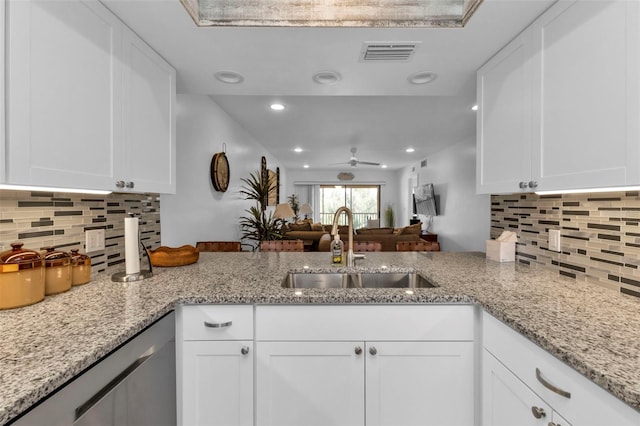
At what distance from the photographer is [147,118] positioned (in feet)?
5.29

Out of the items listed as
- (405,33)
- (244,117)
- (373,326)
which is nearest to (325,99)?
(244,117)

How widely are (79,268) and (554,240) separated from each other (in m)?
2.28

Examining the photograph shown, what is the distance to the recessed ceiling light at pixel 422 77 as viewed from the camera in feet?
6.46

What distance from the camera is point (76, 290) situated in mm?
1311

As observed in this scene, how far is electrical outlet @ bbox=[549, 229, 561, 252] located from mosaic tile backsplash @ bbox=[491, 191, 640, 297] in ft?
0.07

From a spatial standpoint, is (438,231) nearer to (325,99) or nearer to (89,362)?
(325,99)

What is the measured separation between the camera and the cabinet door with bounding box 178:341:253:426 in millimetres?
1314


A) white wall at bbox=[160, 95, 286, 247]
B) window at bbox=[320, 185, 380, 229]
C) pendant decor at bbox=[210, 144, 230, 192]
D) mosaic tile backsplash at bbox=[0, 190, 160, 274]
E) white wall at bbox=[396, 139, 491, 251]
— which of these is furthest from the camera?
window at bbox=[320, 185, 380, 229]

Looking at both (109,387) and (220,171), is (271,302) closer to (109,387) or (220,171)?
(109,387)


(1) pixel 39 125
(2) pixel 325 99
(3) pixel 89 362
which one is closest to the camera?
(3) pixel 89 362

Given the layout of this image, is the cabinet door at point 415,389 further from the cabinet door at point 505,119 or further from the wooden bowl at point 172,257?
the wooden bowl at point 172,257

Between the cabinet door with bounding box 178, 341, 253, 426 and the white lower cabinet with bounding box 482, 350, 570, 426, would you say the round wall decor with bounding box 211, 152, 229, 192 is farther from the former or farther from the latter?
the white lower cabinet with bounding box 482, 350, 570, 426

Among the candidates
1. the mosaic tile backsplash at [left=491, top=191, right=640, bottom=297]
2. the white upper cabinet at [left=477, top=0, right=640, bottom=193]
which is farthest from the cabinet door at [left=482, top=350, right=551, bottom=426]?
the white upper cabinet at [left=477, top=0, right=640, bottom=193]

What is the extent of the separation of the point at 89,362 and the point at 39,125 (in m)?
0.78
